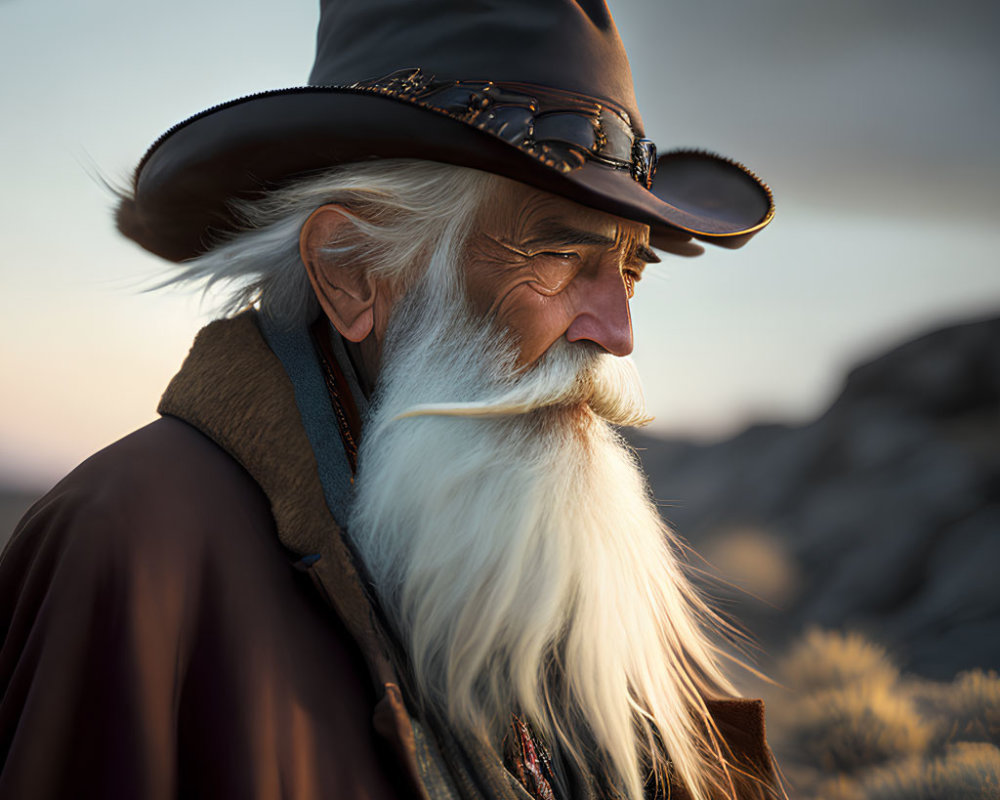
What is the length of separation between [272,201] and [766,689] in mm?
6686

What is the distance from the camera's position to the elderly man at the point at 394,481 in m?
0.93

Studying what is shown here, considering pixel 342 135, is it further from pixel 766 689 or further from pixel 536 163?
pixel 766 689

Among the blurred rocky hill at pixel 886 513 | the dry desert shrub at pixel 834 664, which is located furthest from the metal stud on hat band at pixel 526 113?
the dry desert shrub at pixel 834 664

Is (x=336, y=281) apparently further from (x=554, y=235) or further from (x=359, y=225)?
(x=554, y=235)

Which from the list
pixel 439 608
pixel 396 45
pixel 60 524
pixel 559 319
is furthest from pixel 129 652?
pixel 396 45

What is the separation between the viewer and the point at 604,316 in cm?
132

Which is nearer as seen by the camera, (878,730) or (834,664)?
(878,730)

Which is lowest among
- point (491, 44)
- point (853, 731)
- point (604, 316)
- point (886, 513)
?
point (853, 731)

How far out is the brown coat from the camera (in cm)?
86

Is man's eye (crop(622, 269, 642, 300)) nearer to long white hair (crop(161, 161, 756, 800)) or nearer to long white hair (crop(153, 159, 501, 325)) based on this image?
long white hair (crop(161, 161, 756, 800))

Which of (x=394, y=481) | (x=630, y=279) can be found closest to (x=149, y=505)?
(x=394, y=481)

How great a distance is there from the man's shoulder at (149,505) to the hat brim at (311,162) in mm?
530

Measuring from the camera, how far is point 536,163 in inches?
44.7

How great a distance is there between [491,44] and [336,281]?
535 mm
